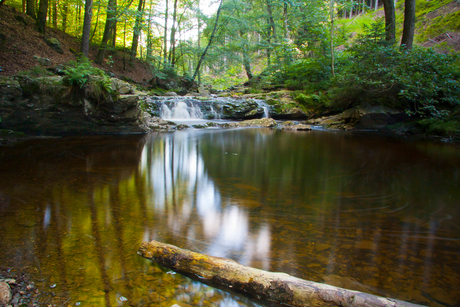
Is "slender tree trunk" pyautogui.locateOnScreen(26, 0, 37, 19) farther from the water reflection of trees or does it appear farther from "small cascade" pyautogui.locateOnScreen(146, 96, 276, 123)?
the water reflection of trees

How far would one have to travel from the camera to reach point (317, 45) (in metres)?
17.1

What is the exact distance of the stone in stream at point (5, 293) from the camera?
54.9 inches

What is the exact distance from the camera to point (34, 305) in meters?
1.43

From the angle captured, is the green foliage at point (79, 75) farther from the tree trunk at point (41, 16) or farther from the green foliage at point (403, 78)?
the green foliage at point (403, 78)

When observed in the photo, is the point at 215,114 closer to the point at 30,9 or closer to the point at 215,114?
the point at 215,114

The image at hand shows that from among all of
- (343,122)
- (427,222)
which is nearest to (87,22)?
(343,122)

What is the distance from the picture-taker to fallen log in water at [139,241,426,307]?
1333mm

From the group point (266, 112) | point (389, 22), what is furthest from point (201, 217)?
point (389, 22)

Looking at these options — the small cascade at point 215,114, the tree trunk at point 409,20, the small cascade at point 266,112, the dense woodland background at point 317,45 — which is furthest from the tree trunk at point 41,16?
the tree trunk at point 409,20

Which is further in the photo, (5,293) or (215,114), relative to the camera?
(215,114)

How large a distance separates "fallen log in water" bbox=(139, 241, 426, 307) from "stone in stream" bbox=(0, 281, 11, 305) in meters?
0.78

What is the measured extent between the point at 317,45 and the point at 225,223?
17701mm

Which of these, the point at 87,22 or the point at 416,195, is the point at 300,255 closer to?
the point at 416,195

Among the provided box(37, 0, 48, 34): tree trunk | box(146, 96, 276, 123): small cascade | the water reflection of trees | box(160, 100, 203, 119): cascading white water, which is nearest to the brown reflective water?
the water reflection of trees
